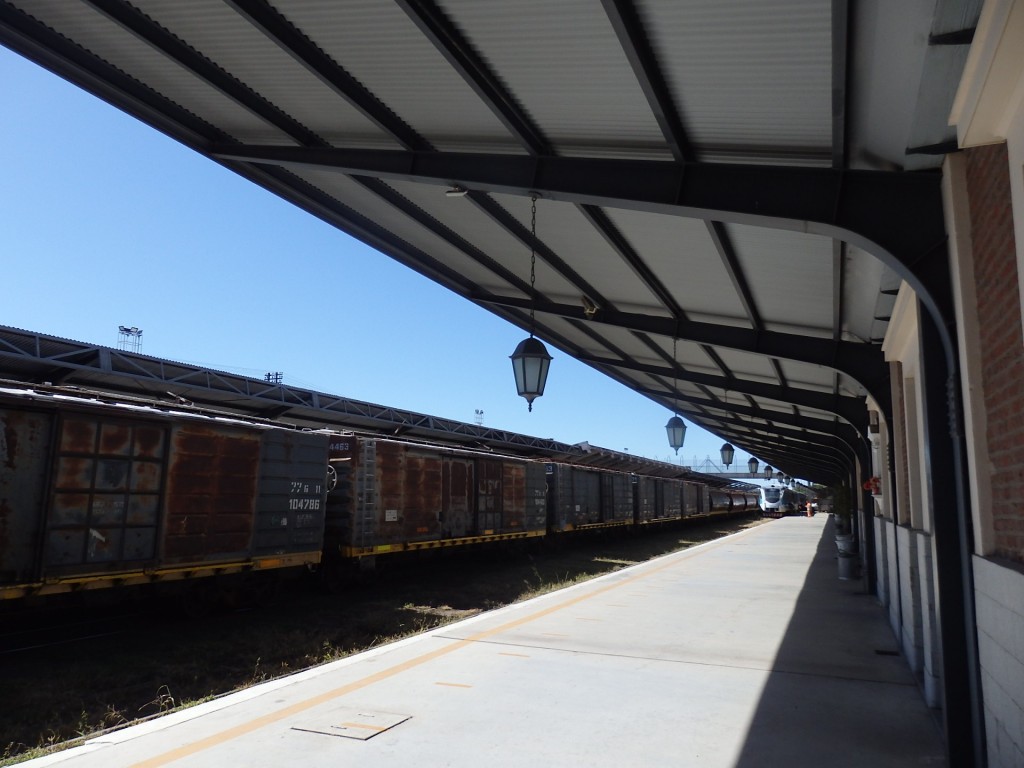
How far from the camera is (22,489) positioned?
309 inches

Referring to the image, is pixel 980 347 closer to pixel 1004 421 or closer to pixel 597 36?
pixel 1004 421

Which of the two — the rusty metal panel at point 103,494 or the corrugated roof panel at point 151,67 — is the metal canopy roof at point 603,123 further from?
the rusty metal panel at point 103,494

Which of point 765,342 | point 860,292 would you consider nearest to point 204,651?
point 765,342

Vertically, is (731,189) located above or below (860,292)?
above

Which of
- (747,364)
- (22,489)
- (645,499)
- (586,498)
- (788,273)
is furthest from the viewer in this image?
(645,499)

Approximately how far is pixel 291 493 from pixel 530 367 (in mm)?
6207

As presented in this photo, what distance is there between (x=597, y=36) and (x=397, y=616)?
9.50m

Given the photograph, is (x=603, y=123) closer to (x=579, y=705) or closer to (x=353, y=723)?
(x=579, y=705)

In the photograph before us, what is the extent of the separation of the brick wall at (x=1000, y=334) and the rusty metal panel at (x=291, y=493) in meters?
9.81

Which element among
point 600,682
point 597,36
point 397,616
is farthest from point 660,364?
point 597,36

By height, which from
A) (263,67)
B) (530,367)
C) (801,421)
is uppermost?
(263,67)

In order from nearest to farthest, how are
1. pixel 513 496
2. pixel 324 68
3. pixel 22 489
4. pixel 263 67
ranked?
1. pixel 324 68
2. pixel 263 67
3. pixel 22 489
4. pixel 513 496

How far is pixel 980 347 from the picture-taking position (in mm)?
3727

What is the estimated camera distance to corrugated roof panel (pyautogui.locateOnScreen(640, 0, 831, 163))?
369cm
